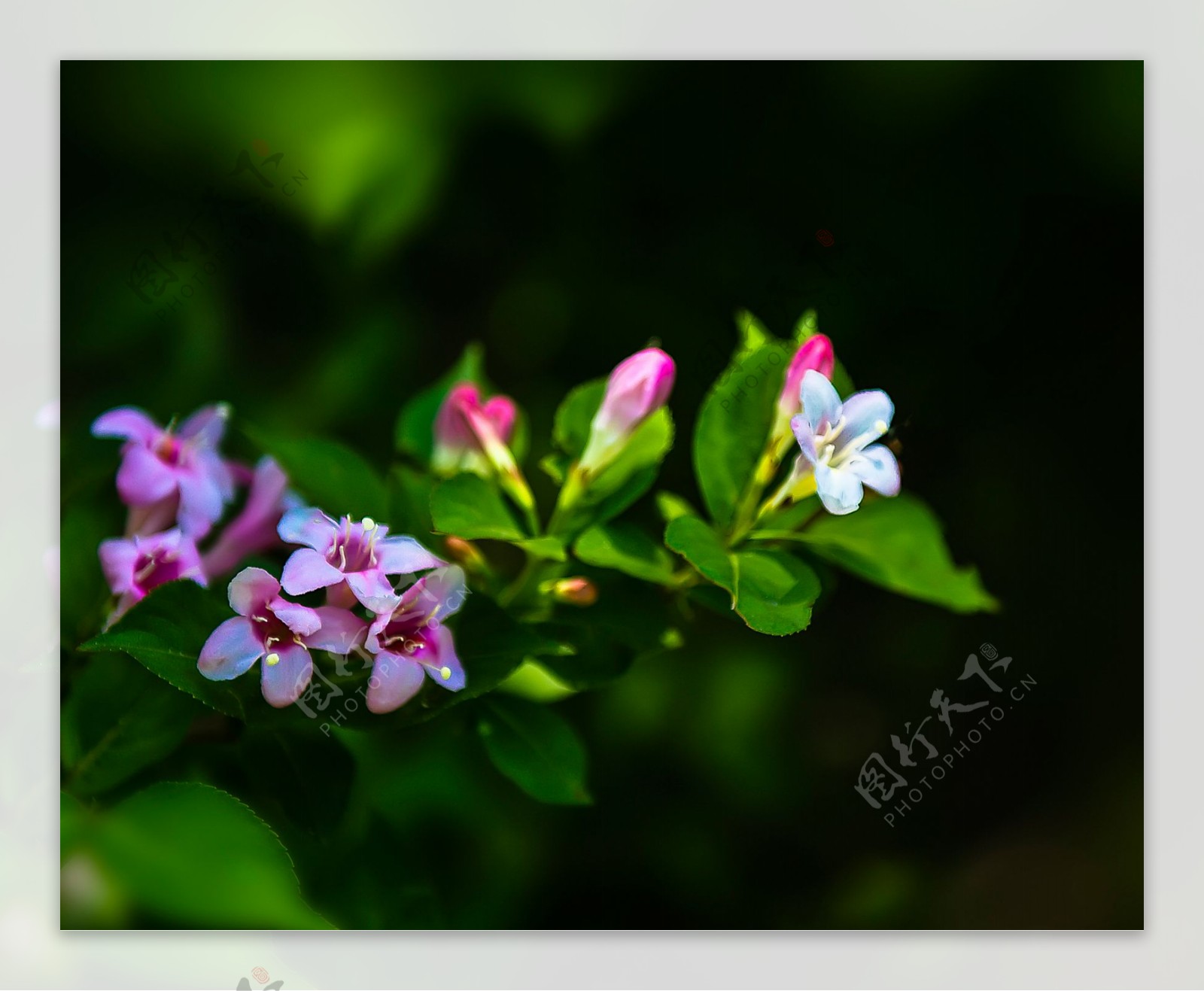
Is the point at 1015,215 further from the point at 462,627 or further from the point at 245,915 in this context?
the point at 245,915

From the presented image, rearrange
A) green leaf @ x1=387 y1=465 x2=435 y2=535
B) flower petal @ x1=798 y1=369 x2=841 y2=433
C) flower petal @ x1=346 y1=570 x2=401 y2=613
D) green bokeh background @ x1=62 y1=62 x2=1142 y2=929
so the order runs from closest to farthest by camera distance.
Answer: flower petal @ x1=346 y1=570 x2=401 y2=613
flower petal @ x1=798 y1=369 x2=841 y2=433
green leaf @ x1=387 y1=465 x2=435 y2=535
green bokeh background @ x1=62 y1=62 x2=1142 y2=929

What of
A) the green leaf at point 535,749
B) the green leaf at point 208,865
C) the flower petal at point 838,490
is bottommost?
the green leaf at point 208,865

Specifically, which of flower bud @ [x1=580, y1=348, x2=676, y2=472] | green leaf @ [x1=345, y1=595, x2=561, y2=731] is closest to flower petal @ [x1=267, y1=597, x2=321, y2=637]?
green leaf @ [x1=345, y1=595, x2=561, y2=731]

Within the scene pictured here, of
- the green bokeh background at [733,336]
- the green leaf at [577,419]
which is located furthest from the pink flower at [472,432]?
the green bokeh background at [733,336]

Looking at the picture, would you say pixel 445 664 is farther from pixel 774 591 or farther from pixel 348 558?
pixel 774 591

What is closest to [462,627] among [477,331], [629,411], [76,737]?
[629,411]

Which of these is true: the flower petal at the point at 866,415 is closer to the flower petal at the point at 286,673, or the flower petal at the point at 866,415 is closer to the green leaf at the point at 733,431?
the green leaf at the point at 733,431

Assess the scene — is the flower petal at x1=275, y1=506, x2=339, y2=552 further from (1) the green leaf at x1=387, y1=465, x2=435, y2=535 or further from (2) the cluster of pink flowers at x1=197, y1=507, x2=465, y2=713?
(1) the green leaf at x1=387, y1=465, x2=435, y2=535
